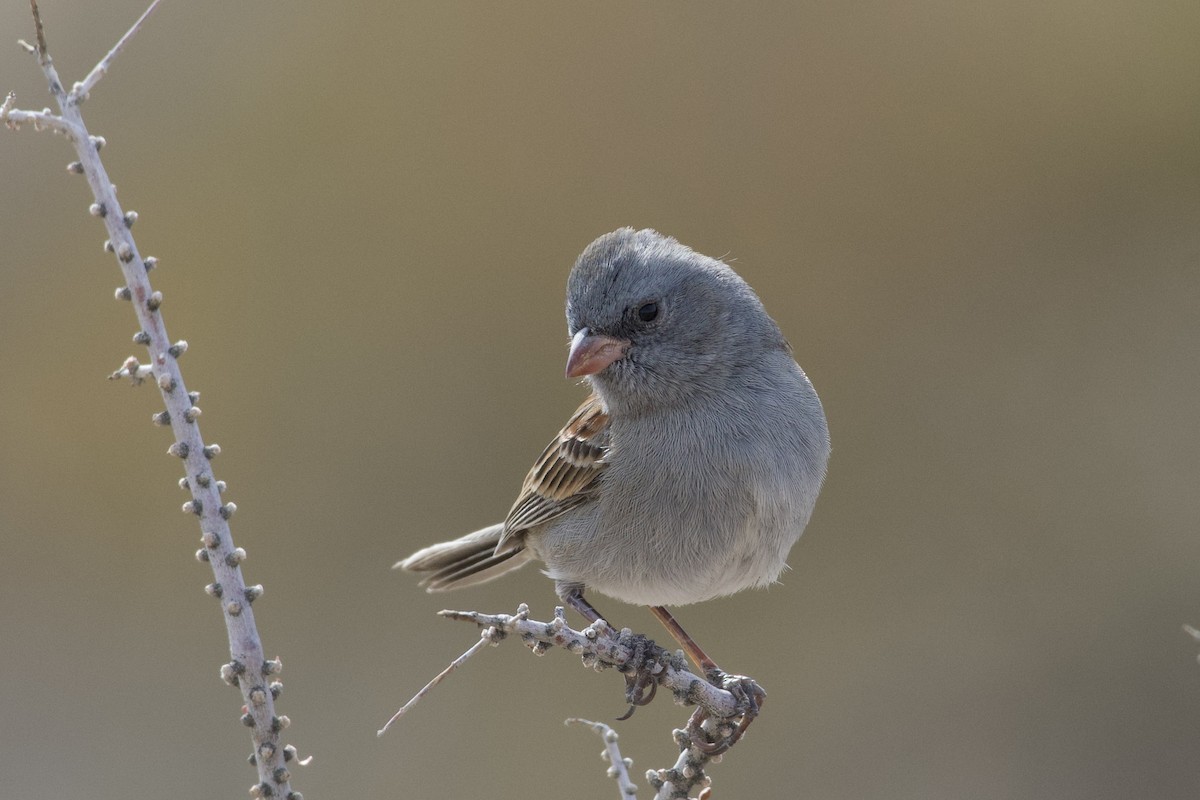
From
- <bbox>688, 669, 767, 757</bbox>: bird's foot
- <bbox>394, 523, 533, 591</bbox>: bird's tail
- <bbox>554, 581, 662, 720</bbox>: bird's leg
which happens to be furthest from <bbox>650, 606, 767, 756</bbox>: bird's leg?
<bbox>394, 523, 533, 591</bbox>: bird's tail

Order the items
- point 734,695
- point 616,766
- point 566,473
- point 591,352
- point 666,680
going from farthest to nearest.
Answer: point 566,473, point 591,352, point 734,695, point 666,680, point 616,766

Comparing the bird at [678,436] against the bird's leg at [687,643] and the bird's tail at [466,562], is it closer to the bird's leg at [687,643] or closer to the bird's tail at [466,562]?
the bird's leg at [687,643]

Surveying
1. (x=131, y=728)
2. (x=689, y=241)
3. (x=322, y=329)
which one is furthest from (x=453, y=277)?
(x=131, y=728)

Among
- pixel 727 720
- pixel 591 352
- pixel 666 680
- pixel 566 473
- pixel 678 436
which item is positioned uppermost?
pixel 591 352

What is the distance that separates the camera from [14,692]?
20.5 feet

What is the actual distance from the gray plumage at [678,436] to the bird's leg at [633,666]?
107mm

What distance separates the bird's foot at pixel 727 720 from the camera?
118 inches

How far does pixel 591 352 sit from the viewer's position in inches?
138

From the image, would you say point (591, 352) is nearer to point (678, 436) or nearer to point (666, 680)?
point (678, 436)

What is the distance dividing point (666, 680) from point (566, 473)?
1.20 m

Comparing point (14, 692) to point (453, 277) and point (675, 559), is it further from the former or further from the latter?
point (675, 559)

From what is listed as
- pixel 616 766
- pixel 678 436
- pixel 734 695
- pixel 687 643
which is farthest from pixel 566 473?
pixel 616 766

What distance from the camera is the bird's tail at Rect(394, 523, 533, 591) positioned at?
14.3ft

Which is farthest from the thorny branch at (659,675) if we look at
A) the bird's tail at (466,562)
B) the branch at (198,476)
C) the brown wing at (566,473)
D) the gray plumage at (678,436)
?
the bird's tail at (466,562)
